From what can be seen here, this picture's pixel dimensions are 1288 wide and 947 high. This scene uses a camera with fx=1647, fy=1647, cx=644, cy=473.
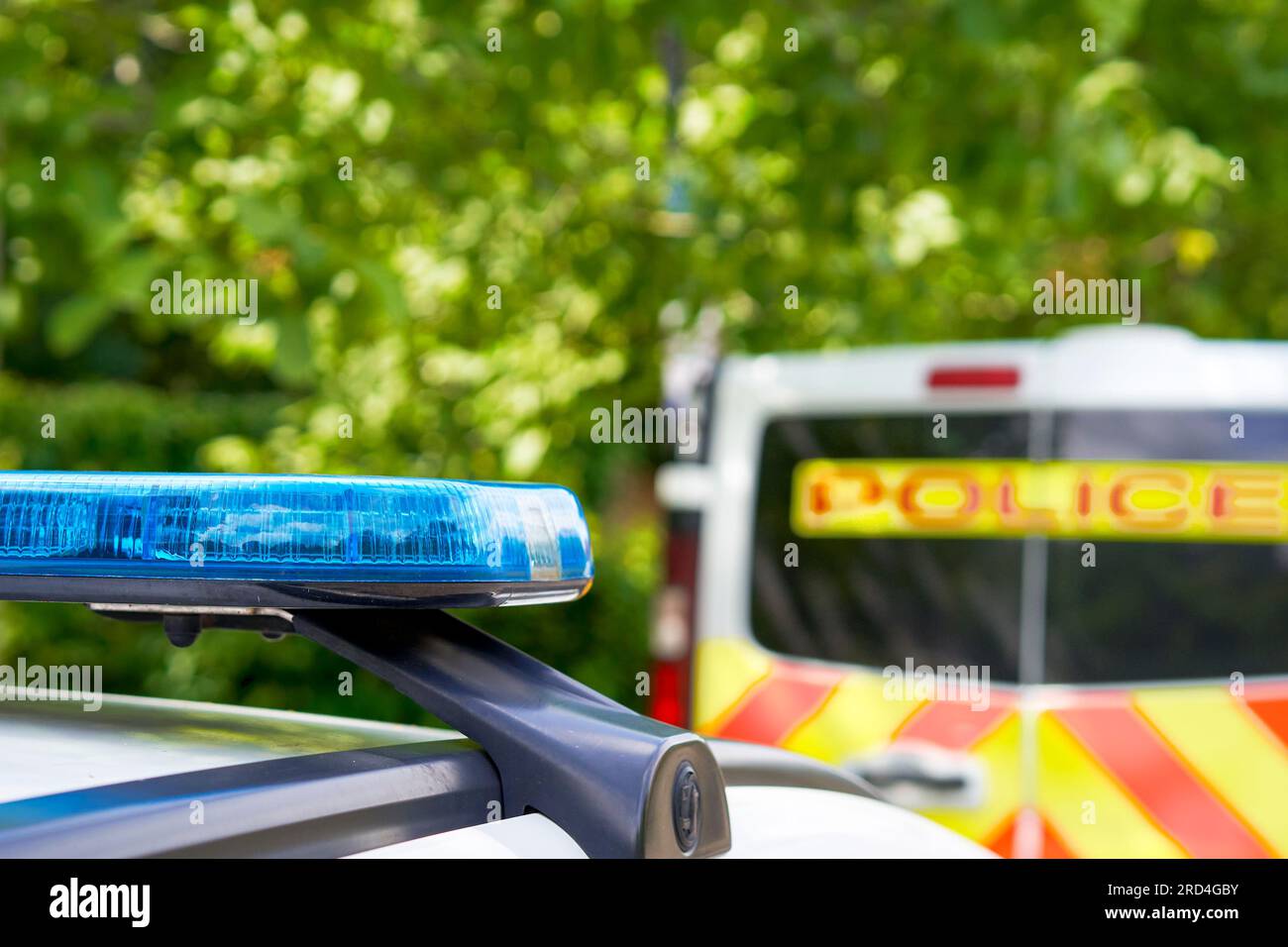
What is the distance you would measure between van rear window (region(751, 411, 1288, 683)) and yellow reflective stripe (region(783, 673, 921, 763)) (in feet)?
0.29

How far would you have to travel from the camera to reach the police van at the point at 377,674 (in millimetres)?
1138

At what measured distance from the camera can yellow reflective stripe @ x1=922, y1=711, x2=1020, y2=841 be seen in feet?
12.5

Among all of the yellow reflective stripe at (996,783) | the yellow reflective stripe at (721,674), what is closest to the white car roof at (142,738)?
the yellow reflective stripe at (996,783)

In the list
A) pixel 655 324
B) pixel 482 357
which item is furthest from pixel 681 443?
pixel 482 357

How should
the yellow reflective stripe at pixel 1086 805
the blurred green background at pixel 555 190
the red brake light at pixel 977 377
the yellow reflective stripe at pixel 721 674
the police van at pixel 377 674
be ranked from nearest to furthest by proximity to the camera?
the police van at pixel 377 674 → the yellow reflective stripe at pixel 1086 805 → the red brake light at pixel 977 377 → the blurred green background at pixel 555 190 → the yellow reflective stripe at pixel 721 674

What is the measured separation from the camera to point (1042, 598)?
388cm

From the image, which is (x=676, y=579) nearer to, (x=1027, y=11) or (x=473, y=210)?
(x=1027, y=11)

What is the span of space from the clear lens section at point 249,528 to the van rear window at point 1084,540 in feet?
9.30

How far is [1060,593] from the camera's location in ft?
12.7

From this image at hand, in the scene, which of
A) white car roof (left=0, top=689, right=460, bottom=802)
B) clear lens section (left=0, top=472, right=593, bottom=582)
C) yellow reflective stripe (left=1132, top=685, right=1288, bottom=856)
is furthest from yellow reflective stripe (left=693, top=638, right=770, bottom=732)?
clear lens section (left=0, top=472, right=593, bottom=582)

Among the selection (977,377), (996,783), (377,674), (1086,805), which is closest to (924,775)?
(996,783)

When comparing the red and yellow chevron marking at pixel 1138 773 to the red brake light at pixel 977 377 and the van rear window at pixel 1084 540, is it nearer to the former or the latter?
the van rear window at pixel 1084 540

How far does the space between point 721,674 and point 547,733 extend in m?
3.29

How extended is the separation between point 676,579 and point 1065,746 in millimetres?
1254
